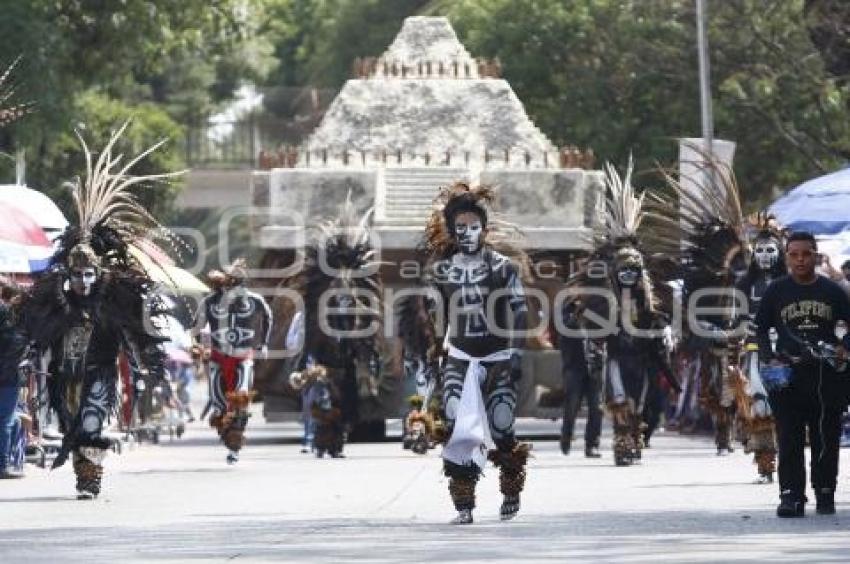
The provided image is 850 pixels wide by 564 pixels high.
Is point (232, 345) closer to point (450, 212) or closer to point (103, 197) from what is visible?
point (103, 197)

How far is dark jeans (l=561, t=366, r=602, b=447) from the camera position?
97.8 ft

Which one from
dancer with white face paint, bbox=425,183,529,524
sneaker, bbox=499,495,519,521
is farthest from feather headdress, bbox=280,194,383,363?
sneaker, bbox=499,495,519,521

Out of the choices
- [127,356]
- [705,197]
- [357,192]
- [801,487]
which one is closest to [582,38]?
[357,192]

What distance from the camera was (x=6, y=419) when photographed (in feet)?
85.1

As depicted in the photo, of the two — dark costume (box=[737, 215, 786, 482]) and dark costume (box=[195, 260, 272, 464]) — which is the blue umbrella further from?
dark costume (box=[195, 260, 272, 464])

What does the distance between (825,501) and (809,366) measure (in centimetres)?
88

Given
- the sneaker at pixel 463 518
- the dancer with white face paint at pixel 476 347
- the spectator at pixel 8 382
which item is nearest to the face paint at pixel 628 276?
the spectator at pixel 8 382

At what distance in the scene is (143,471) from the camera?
2778 centimetres

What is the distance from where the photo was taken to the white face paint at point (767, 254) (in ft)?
77.5

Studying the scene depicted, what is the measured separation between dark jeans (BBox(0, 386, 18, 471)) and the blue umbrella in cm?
729

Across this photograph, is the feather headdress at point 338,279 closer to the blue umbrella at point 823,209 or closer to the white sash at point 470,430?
the blue umbrella at point 823,209

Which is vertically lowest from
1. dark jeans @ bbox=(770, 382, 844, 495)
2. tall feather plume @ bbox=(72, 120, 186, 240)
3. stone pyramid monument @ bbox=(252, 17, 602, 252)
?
dark jeans @ bbox=(770, 382, 844, 495)

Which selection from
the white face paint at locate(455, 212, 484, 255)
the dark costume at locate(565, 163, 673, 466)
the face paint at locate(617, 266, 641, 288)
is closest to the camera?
the white face paint at locate(455, 212, 484, 255)

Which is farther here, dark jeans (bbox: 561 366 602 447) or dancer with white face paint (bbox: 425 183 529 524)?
dark jeans (bbox: 561 366 602 447)
